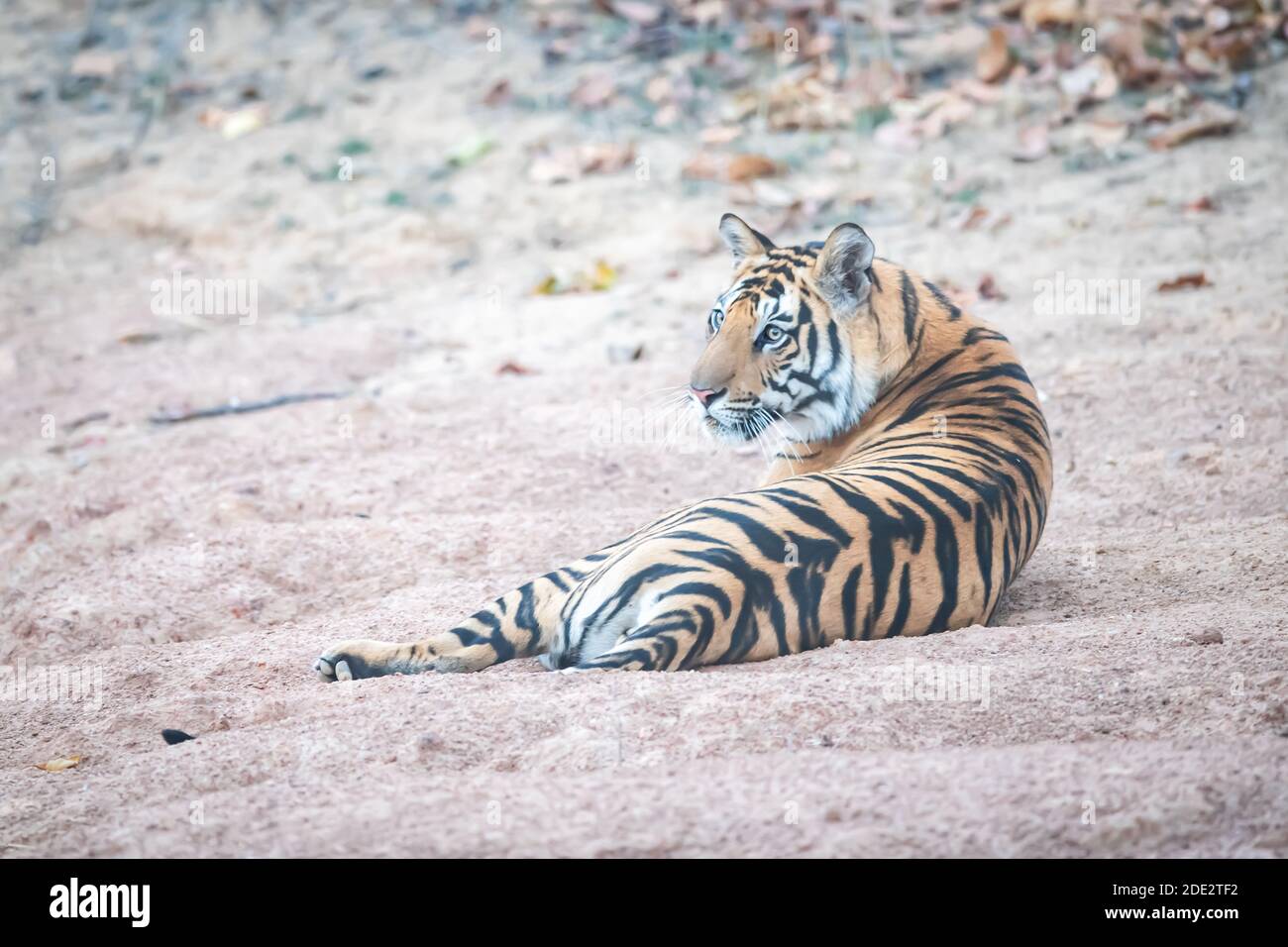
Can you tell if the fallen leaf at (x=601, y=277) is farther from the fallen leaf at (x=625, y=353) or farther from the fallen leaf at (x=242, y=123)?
the fallen leaf at (x=242, y=123)

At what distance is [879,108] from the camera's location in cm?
895

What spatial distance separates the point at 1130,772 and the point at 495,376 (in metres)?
4.77

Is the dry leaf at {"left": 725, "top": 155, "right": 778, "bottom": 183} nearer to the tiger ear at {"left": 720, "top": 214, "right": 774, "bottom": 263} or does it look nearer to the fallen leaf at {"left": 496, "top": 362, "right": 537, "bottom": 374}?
the fallen leaf at {"left": 496, "top": 362, "right": 537, "bottom": 374}

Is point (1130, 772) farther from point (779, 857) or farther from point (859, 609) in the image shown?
point (859, 609)

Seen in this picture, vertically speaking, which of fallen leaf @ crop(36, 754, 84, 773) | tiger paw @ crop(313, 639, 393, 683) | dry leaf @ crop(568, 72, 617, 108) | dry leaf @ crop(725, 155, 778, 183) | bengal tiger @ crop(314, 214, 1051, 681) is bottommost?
fallen leaf @ crop(36, 754, 84, 773)

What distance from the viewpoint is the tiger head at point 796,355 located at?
426cm

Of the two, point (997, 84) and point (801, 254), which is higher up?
point (997, 84)

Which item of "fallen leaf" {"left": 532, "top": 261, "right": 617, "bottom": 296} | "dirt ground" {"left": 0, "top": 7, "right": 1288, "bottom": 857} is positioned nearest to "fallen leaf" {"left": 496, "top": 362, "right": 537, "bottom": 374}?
"dirt ground" {"left": 0, "top": 7, "right": 1288, "bottom": 857}

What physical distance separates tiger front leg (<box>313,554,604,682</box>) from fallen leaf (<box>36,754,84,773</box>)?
62cm

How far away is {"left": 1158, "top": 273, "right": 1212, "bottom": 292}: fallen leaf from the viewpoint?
6.57m

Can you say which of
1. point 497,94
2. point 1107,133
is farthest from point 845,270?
point 497,94

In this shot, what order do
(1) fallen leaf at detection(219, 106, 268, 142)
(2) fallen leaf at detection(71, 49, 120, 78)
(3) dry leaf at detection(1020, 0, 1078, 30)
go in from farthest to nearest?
(2) fallen leaf at detection(71, 49, 120, 78), (1) fallen leaf at detection(219, 106, 268, 142), (3) dry leaf at detection(1020, 0, 1078, 30)

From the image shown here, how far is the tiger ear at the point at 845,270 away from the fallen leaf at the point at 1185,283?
9.58ft
